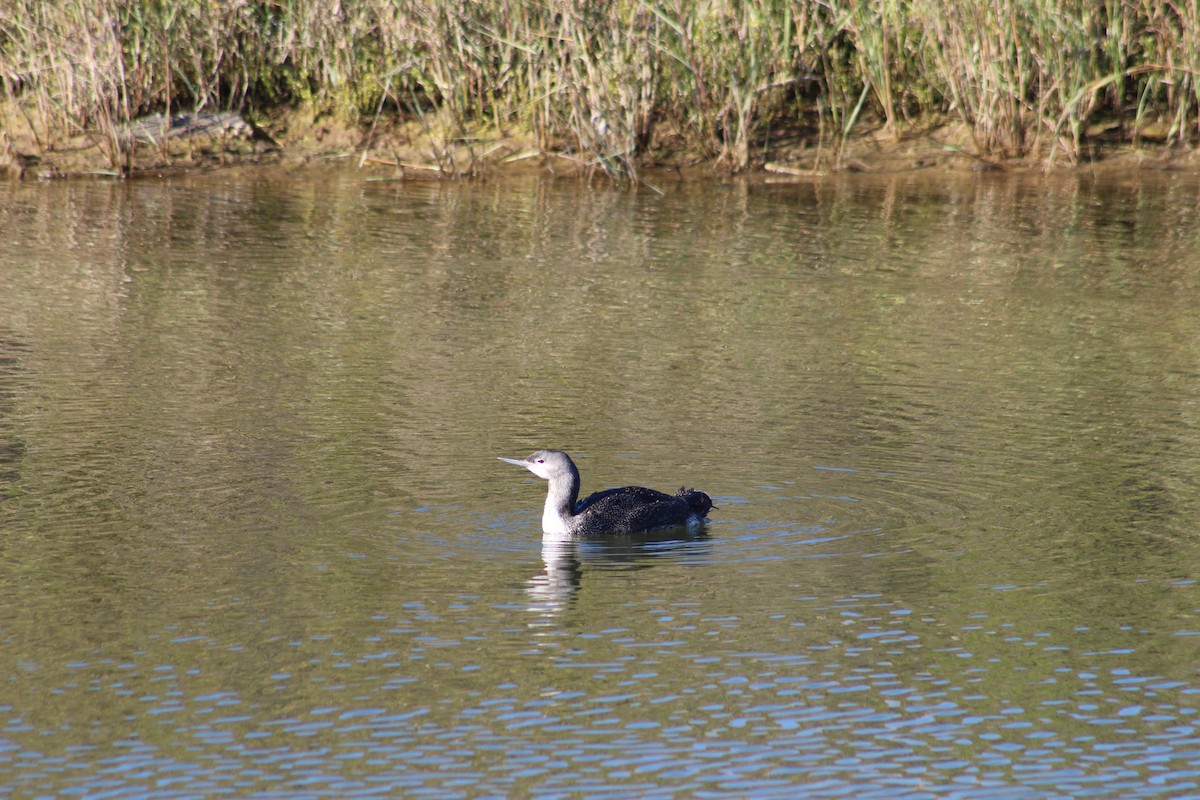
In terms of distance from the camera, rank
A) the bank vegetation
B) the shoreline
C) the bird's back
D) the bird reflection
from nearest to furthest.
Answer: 1. the bird reflection
2. the bird's back
3. the bank vegetation
4. the shoreline

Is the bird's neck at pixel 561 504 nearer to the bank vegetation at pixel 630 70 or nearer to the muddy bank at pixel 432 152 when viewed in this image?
the bank vegetation at pixel 630 70

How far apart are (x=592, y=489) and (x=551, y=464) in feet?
2.35

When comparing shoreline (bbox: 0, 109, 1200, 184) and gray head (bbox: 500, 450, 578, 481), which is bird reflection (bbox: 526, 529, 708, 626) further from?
shoreline (bbox: 0, 109, 1200, 184)

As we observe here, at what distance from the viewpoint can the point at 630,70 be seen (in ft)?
61.6

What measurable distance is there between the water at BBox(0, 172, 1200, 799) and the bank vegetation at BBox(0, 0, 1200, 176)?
289 centimetres

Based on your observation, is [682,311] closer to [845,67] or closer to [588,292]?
[588,292]

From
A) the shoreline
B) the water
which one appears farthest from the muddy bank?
the water

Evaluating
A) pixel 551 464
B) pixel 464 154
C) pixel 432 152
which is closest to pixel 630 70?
pixel 464 154

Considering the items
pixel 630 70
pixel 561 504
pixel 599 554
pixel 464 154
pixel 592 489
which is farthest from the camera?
pixel 464 154

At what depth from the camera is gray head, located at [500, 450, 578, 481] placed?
342 inches

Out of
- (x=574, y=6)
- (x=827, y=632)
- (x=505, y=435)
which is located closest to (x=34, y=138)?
(x=574, y=6)

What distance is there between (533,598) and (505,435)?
260 cm

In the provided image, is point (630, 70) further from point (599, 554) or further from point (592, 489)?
point (599, 554)

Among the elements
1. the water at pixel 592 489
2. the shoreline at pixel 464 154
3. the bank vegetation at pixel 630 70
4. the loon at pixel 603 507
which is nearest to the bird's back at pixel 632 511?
the loon at pixel 603 507
